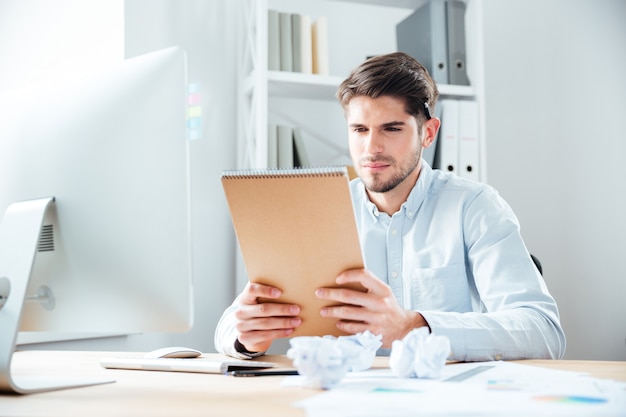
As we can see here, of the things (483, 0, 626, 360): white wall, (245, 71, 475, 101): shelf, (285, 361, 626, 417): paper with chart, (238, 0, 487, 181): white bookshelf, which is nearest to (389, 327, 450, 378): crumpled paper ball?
(285, 361, 626, 417): paper with chart

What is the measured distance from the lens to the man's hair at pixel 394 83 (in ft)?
5.66

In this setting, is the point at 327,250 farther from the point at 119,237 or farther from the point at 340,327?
the point at 119,237

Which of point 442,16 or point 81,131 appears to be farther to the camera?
point 442,16

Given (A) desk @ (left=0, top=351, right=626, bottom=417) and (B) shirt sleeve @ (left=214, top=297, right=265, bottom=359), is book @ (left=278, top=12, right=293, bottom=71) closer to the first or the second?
(B) shirt sleeve @ (left=214, top=297, right=265, bottom=359)

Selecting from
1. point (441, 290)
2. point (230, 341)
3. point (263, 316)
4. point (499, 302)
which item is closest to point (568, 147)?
point (441, 290)

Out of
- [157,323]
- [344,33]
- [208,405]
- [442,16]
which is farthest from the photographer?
[344,33]

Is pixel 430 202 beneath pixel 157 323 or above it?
above

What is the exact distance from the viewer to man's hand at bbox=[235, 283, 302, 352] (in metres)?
1.11

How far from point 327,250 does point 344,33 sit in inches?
72.7

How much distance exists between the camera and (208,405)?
0.80 metres

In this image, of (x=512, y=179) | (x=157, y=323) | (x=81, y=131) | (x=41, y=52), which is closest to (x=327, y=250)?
(x=157, y=323)

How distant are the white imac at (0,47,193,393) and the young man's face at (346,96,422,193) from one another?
0.84m

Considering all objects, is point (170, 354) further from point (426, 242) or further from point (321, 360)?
point (426, 242)

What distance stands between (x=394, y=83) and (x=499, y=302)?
0.62 m
